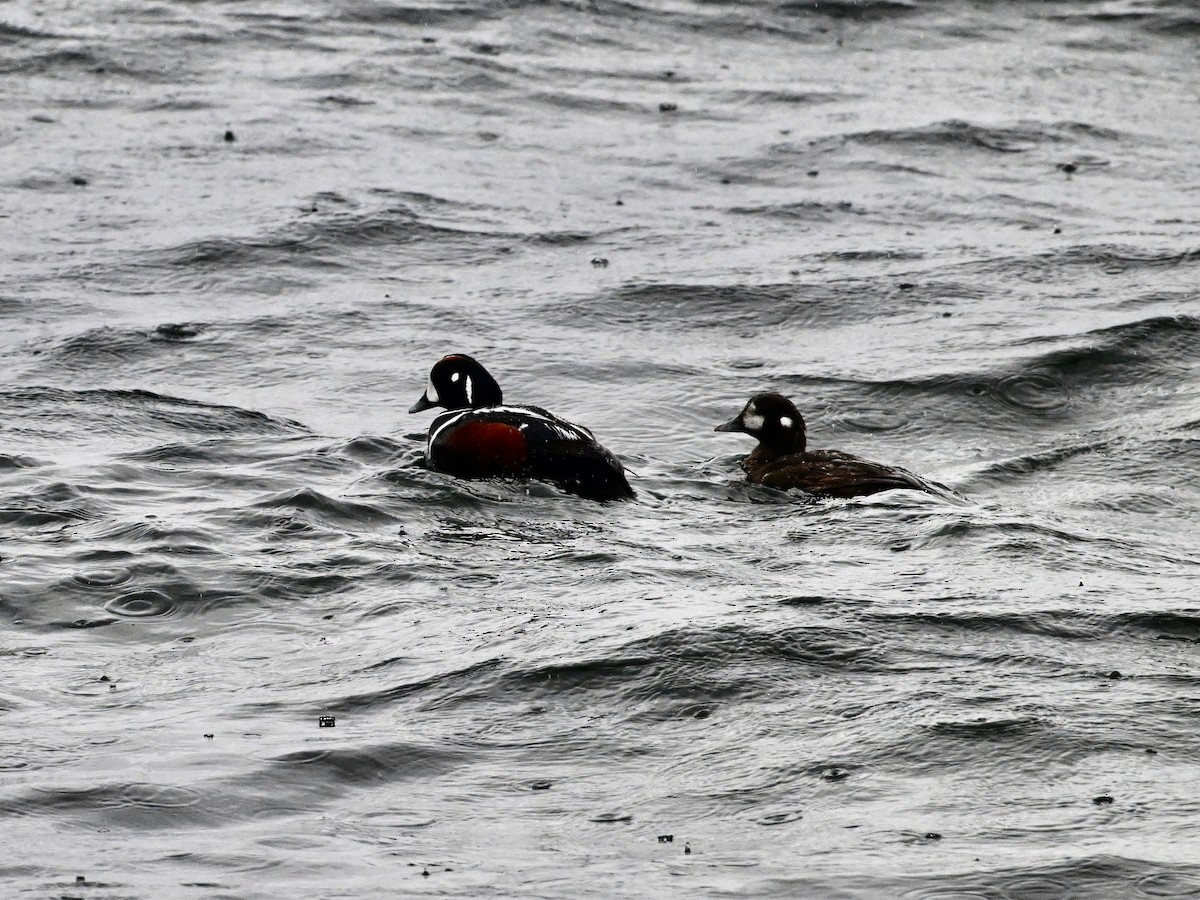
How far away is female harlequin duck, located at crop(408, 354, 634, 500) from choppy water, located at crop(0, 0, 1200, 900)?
0.74 feet

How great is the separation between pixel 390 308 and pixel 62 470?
4.66 meters

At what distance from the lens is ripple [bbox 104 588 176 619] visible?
25.1ft

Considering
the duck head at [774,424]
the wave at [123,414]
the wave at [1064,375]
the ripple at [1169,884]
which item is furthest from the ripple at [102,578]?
the wave at [1064,375]

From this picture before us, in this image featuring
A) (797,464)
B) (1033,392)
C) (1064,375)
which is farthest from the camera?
(1064,375)

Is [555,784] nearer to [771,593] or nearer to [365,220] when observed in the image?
[771,593]

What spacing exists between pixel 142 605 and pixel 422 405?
3933 mm

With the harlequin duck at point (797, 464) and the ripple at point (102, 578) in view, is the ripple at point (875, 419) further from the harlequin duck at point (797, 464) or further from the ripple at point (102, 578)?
the ripple at point (102, 578)

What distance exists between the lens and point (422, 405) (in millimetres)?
11484

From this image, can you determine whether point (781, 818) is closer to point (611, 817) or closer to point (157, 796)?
point (611, 817)

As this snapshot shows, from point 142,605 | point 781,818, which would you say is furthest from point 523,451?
point 781,818

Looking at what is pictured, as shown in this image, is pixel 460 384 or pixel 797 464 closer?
pixel 797 464

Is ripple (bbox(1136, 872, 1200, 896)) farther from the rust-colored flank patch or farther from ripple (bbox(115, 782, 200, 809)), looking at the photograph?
the rust-colored flank patch

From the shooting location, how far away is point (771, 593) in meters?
7.91

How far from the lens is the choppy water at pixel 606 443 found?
5.77m
